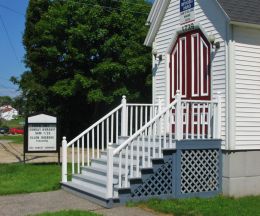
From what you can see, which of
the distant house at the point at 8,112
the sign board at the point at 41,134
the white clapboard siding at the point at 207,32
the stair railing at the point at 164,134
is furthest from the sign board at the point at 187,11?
the distant house at the point at 8,112

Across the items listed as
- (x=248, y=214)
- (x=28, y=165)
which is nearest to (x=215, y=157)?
(x=248, y=214)

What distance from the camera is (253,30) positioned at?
11812mm

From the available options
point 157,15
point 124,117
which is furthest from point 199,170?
point 157,15

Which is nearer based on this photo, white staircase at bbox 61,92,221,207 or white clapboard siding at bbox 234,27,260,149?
white staircase at bbox 61,92,221,207

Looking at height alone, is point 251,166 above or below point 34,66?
below

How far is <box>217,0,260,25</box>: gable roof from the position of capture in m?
11.5

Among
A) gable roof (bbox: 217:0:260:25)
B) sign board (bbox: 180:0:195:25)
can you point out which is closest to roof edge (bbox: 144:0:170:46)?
sign board (bbox: 180:0:195:25)

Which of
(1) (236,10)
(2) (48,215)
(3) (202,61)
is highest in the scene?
(1) (236,10)

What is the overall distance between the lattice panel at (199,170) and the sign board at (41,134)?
766cm

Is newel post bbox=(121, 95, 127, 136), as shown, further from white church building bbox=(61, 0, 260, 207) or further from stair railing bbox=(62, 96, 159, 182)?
white church building bbox=(61, 0, 260, 207)

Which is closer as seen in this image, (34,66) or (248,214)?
(248,214)

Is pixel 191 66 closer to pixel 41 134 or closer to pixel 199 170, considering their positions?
pixel 199 170

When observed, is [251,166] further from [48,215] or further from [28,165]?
[28,165]

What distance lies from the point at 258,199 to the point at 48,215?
4909mm
